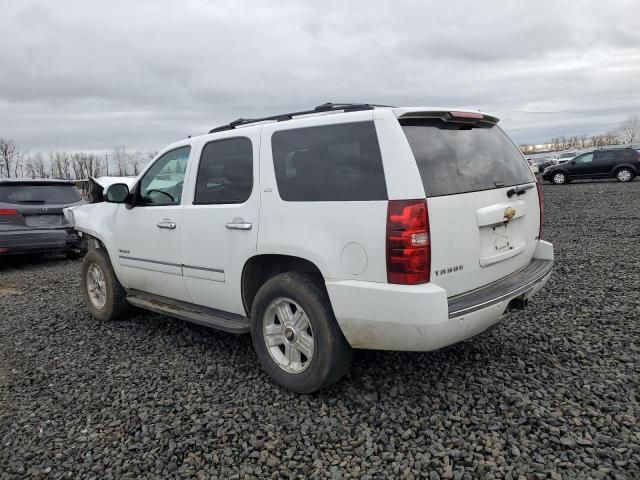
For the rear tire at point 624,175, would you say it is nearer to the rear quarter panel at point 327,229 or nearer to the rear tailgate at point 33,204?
the rear tailgate at point 33,204

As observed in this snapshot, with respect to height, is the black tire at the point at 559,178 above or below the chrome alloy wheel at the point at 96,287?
above

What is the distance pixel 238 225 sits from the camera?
11.8 feet

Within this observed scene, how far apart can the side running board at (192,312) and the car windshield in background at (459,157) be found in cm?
174

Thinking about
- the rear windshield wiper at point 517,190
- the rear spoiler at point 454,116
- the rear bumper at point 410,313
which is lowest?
the rear bumper at point 410,313

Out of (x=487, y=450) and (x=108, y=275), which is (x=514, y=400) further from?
(x=108, y=275)

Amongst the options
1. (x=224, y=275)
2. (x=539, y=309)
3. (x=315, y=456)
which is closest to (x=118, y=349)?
(x=224, y=275)

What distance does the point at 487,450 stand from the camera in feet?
8.64

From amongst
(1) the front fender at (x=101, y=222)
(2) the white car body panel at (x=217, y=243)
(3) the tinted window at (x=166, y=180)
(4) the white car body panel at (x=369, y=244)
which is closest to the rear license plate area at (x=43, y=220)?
(1) the front fender at (x=101, y=222)

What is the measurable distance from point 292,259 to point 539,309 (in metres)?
2.88

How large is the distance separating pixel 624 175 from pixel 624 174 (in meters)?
0.05

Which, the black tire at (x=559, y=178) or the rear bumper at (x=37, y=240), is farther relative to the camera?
the black tire at (x=559, y=178)

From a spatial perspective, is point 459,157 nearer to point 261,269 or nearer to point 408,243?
point 408,243

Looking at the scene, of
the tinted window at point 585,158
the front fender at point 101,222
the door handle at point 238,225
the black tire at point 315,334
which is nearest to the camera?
the black tire at point 315,334

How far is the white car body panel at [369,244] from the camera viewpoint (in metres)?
2.83
